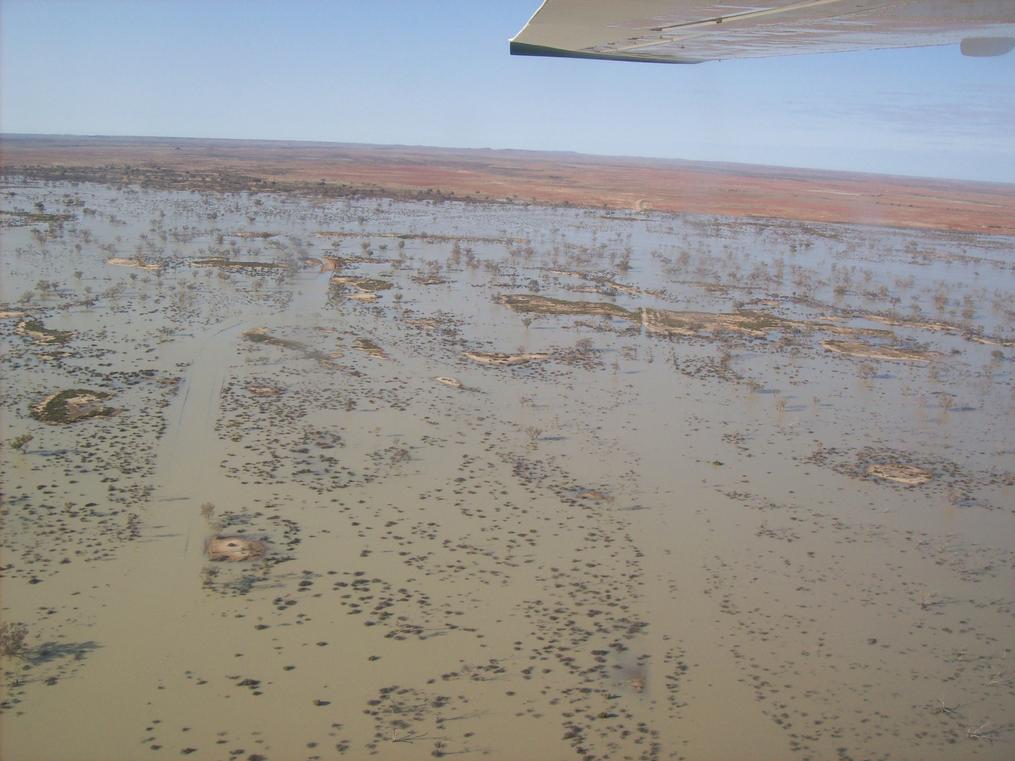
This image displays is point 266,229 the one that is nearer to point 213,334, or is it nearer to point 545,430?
point 213,334

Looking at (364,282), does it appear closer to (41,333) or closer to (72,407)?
(41,333)

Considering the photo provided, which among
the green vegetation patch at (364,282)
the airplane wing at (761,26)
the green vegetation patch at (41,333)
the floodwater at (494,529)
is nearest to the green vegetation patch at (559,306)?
the floodwater at (494,529)

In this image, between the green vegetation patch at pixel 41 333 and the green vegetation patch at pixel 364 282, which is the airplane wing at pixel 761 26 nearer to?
the green vegetation patch at pixel 41 333

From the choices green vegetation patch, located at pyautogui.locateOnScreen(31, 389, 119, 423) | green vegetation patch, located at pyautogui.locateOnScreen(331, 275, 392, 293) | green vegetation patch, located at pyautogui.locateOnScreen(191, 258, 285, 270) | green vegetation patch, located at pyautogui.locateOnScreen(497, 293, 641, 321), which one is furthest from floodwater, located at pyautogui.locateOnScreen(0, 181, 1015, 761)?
green vegetation patch, located at pyautogui.locateOnScreen(191, 258, 285, 270)

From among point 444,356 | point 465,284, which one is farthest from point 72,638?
point 465,284

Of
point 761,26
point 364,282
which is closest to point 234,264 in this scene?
point 364,282

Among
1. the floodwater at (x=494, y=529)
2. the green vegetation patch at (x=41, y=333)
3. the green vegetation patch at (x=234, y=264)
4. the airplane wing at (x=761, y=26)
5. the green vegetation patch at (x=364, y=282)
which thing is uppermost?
the airplane wing at (x=761, y=26)
